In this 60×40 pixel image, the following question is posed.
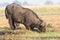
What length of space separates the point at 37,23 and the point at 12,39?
25.1 feet

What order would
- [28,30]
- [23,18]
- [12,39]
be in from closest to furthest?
[12,39] → [28,30] → [23,18]

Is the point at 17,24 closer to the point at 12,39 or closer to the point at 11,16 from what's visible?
the point at 11,16

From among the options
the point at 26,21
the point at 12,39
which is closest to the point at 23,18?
the point at 26,21

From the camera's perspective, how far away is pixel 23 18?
2484 cm

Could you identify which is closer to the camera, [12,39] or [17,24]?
[12,39]

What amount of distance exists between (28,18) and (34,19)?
532 millimetres

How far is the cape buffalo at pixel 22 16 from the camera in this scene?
24.2 meters

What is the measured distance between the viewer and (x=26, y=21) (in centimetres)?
2444

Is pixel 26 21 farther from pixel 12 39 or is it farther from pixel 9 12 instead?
pixel 12 39

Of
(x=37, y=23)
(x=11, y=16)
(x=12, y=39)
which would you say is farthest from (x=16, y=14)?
(x=12, y=39)

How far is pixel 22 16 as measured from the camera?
981 inches

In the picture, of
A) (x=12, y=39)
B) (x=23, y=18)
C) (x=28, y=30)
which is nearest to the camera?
(x=12, y=39)

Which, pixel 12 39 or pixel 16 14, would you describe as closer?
pixel 12 39

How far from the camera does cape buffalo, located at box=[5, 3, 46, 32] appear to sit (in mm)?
24156
